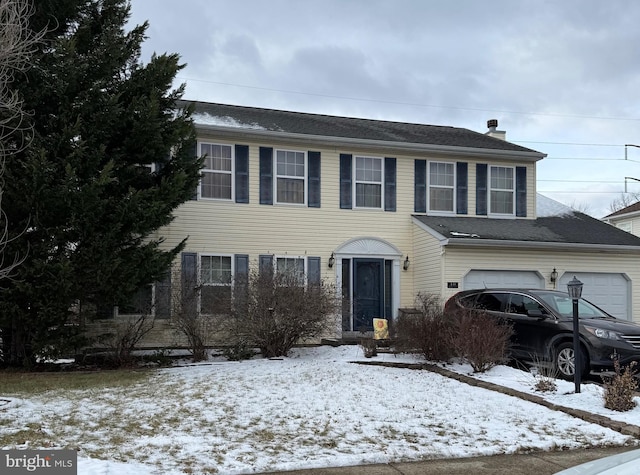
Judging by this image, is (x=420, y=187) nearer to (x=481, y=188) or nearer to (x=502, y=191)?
(x=481, y=188)

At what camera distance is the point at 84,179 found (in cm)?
1104

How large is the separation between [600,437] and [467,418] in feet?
4.73

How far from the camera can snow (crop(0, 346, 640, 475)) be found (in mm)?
5707

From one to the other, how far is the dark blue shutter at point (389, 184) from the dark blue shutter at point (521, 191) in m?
3.94

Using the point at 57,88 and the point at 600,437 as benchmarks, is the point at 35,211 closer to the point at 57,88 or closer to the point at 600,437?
the point at 57,88

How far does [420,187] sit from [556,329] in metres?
7.43

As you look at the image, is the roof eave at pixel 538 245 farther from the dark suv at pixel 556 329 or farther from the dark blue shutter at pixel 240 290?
the dark blue shutter at pixel 240 290

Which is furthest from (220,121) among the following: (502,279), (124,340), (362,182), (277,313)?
(502,279)

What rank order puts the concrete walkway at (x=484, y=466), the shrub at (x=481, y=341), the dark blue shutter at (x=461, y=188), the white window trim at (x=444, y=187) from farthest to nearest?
the dark blue shutter at (x=461, y=188), the white window trim at (x=444, y=187), the shrub at (x=481, y=341), the concrete walkway at (x=484, y=466)

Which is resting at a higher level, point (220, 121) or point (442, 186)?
point (220, 121)

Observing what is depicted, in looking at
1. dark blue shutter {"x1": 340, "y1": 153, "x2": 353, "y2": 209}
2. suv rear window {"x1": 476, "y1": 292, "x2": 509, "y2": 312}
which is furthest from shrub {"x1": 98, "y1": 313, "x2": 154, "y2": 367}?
suv rear window {"x1": 476, "y1": 292, "x2": 509, "y2": 312}

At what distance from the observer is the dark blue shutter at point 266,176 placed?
1605cm

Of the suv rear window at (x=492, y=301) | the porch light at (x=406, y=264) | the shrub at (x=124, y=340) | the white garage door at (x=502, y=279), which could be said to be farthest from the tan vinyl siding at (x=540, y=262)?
the shrub at (x=124, y=340)

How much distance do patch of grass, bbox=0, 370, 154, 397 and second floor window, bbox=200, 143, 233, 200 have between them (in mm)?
5701
